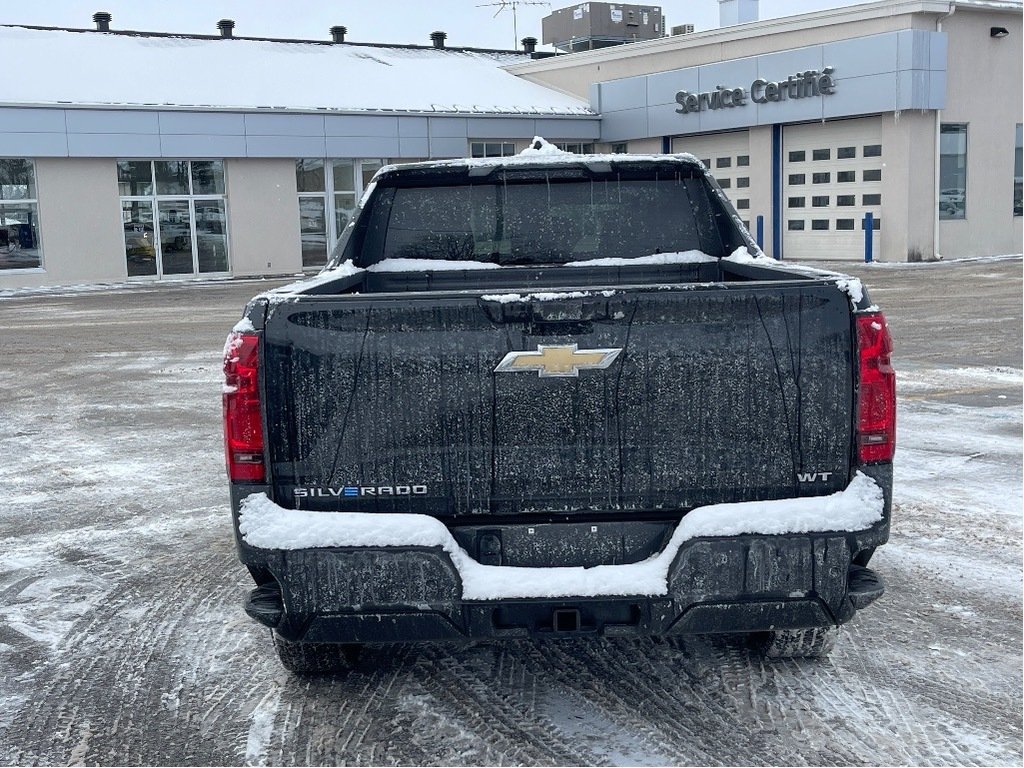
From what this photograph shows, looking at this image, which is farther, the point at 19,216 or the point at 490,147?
the point at 490,147

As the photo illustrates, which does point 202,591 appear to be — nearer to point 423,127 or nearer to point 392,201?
point 392,201

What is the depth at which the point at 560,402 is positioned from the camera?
11.1 ft

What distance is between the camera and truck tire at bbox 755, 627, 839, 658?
13.6 feet

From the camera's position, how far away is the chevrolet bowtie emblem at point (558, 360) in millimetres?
3338

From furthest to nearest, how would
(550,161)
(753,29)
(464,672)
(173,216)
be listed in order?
(753,29)
(173,216)
(550,161)
(464,672)

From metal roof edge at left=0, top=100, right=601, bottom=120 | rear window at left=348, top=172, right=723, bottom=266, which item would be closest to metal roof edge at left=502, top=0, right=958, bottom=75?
metal roof edge at left=0, top=100, right=601, bottom=120

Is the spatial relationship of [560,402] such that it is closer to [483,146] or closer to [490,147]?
[483,146]

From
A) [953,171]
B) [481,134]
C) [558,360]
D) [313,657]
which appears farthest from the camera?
[481,134]

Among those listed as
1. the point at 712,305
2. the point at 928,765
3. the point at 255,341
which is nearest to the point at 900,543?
the point at 928,765

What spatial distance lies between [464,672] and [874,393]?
1910 millimetres

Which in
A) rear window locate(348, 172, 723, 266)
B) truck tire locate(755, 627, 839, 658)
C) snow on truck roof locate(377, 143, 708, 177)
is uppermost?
snow on truck roof locate(377, 143, 708, 177)

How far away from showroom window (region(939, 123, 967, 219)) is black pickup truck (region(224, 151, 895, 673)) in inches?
1068

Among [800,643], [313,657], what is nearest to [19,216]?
[313,657]

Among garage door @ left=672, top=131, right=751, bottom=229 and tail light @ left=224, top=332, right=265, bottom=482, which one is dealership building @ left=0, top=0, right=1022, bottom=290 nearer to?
garage door @ left=672, top=131, right=751, bottom=229
